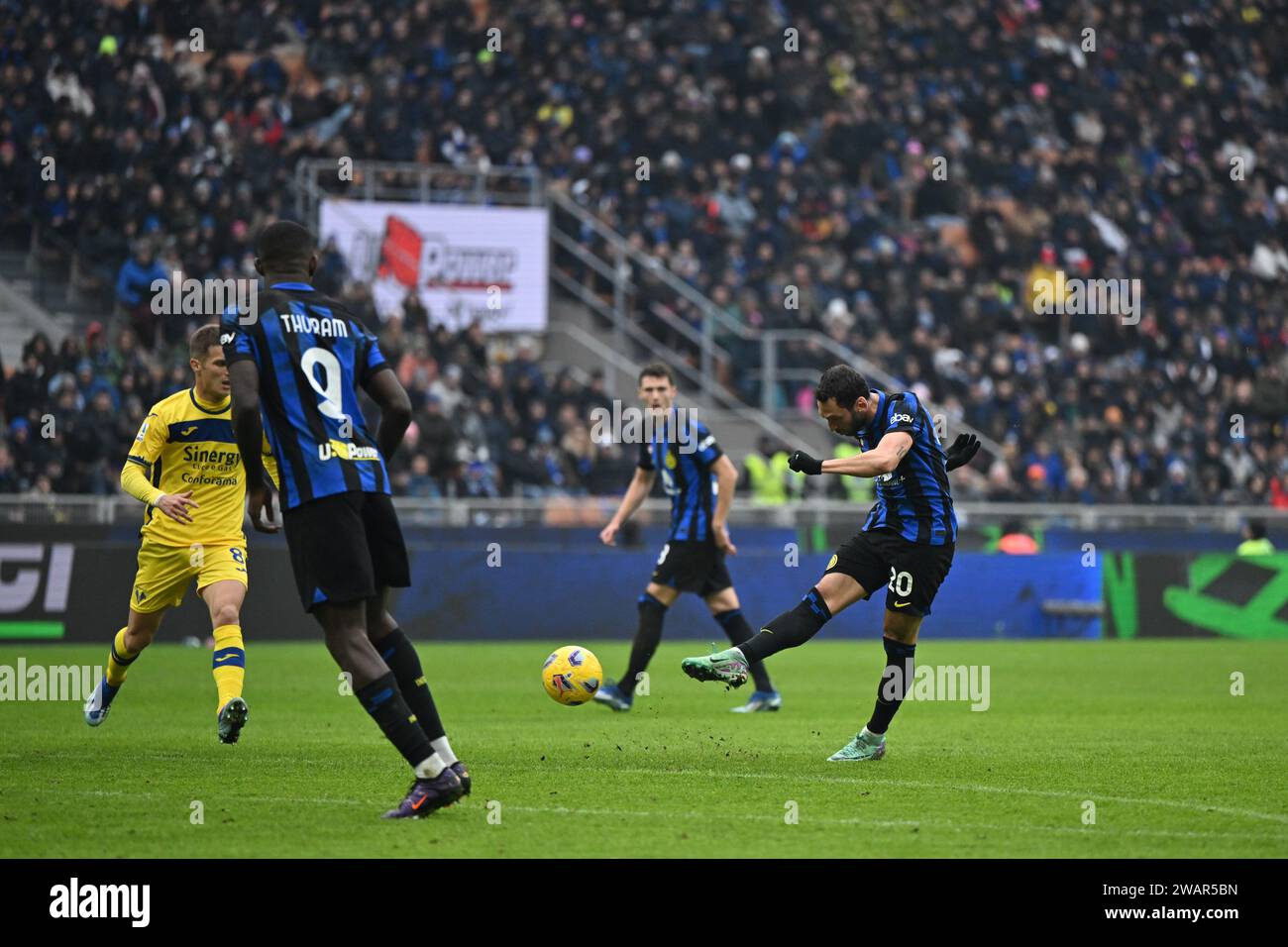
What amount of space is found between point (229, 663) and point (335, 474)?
2.88 m

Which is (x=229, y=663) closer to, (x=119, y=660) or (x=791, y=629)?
(x=119, y=660)

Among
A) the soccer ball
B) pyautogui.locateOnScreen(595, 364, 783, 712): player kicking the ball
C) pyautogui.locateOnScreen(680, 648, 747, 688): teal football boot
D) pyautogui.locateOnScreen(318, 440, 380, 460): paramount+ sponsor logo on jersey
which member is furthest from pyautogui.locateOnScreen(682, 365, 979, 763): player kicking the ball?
pyautogui.locateOnScreen(595, 364, 783, 712): player kicking the ball

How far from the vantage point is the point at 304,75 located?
2644 centimetres

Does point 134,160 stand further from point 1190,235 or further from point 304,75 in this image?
point 1190,235

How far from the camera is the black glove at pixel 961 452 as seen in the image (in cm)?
936

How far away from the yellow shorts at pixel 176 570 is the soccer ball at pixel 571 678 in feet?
6.00

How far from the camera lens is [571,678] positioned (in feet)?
33.2

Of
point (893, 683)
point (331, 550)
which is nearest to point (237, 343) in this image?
point (331, 550)

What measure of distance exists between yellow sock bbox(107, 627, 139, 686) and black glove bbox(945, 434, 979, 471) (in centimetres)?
469

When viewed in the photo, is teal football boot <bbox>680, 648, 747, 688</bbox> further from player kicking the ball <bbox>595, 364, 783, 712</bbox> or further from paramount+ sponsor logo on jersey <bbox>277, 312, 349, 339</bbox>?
player kicking the ball <bbox>595, 364, 783, 712</bbox>

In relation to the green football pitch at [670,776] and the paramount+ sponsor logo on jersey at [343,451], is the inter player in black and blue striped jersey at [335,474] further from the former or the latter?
the green football pitch at [670,776]

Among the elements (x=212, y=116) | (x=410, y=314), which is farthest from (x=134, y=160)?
(x=410, y=314)
